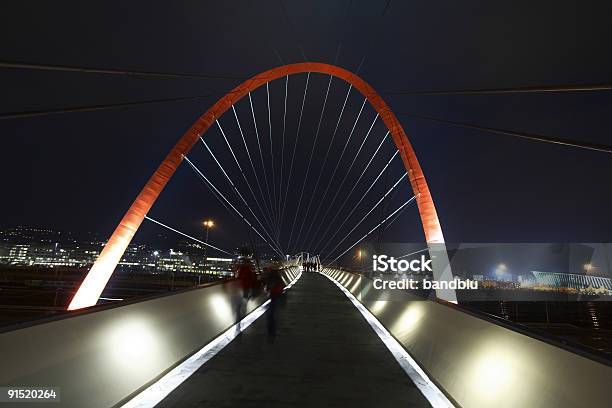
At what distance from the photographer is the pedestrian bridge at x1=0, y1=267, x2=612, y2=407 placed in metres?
3.25

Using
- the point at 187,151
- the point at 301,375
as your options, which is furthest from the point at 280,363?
the point at 187,151

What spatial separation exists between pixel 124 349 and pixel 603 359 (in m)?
4.54

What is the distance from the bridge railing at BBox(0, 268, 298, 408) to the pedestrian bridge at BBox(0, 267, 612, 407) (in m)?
0.01

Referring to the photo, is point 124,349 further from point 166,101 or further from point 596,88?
point 166,101

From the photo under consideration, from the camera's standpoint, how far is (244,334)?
350 inches

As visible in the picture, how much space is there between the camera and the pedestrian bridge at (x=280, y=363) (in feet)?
10.7

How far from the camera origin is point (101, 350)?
4.21m

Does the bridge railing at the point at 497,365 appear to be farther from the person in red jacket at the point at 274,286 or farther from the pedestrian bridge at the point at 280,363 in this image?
the person in red jacket at the point at 274,286

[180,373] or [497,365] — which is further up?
[497,365]

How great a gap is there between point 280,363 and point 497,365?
11.1ft

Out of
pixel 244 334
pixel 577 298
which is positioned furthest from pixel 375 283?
pixel 577 298

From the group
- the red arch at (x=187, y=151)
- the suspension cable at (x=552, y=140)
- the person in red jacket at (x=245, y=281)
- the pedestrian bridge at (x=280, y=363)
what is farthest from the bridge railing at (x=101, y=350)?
the red arch at (x=187, y=151)
